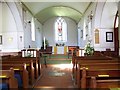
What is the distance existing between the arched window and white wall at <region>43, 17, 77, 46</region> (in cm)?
38

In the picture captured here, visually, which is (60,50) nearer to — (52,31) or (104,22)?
(52,31)

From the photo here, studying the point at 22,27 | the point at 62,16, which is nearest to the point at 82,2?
the point at 22,27

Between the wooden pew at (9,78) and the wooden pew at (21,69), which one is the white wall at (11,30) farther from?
the wooden pew at (9,78)

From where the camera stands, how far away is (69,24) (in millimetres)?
25234

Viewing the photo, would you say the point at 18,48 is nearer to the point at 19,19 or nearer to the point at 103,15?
the point at 19,19

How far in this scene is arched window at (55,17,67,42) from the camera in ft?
83.0

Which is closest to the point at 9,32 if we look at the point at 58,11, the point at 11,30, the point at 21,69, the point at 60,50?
the point at 11,30

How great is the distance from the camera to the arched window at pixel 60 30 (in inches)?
996

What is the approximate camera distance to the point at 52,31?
25.3 m

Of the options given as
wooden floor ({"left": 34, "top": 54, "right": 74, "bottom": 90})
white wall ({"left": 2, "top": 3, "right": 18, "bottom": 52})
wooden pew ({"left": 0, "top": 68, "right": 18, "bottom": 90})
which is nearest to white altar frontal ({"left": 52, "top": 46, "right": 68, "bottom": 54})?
white wall ({"left": 2, "top": 3, "right": 18, "bottom": 52})

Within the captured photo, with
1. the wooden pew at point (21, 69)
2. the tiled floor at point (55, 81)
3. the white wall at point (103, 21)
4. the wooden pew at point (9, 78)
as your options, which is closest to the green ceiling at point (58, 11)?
the white wall at point (103, 21)

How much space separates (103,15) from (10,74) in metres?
9.63

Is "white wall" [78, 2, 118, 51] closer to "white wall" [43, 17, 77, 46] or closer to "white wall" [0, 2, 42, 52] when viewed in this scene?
"white wall" [0, 2, 42, 52]

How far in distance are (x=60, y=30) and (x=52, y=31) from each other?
3.13 feet
